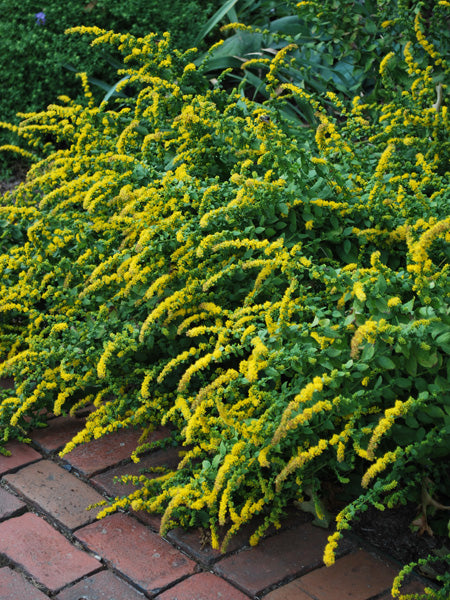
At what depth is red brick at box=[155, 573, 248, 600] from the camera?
1.86 m

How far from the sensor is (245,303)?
7.43ft

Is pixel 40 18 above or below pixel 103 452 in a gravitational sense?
above

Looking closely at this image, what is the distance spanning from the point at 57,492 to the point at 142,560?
448mm

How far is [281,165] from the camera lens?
2.54m

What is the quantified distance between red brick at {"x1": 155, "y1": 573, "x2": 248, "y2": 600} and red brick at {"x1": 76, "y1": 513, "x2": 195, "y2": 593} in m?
0.03

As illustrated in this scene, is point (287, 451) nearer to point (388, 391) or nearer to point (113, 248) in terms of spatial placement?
point (388, 391)

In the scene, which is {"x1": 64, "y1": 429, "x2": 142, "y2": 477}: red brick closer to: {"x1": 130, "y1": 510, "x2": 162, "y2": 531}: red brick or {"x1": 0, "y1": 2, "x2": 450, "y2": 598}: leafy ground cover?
{"x1": 0, "y1": 2, "x2": 450, "y2": 598}: leafy ground cover

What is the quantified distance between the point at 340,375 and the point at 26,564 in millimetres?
981

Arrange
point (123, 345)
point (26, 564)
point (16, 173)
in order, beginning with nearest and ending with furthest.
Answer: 1. point (26, 564)
2. point (123, 345)
3. point (16, 173)

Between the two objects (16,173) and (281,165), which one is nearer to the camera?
(281,165)

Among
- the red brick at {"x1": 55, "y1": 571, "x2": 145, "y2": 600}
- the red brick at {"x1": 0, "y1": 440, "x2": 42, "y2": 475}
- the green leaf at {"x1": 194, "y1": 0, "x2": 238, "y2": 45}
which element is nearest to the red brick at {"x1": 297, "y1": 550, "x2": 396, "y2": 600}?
the red brick at {"x1": 55, "y1": 571, "x2": 145, "y2": 600}

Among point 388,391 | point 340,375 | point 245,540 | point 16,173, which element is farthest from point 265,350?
point 16,173

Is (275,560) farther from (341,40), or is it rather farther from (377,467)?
(341,40)

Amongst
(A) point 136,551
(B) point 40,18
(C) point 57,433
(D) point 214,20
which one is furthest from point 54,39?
(A) point 136,551
